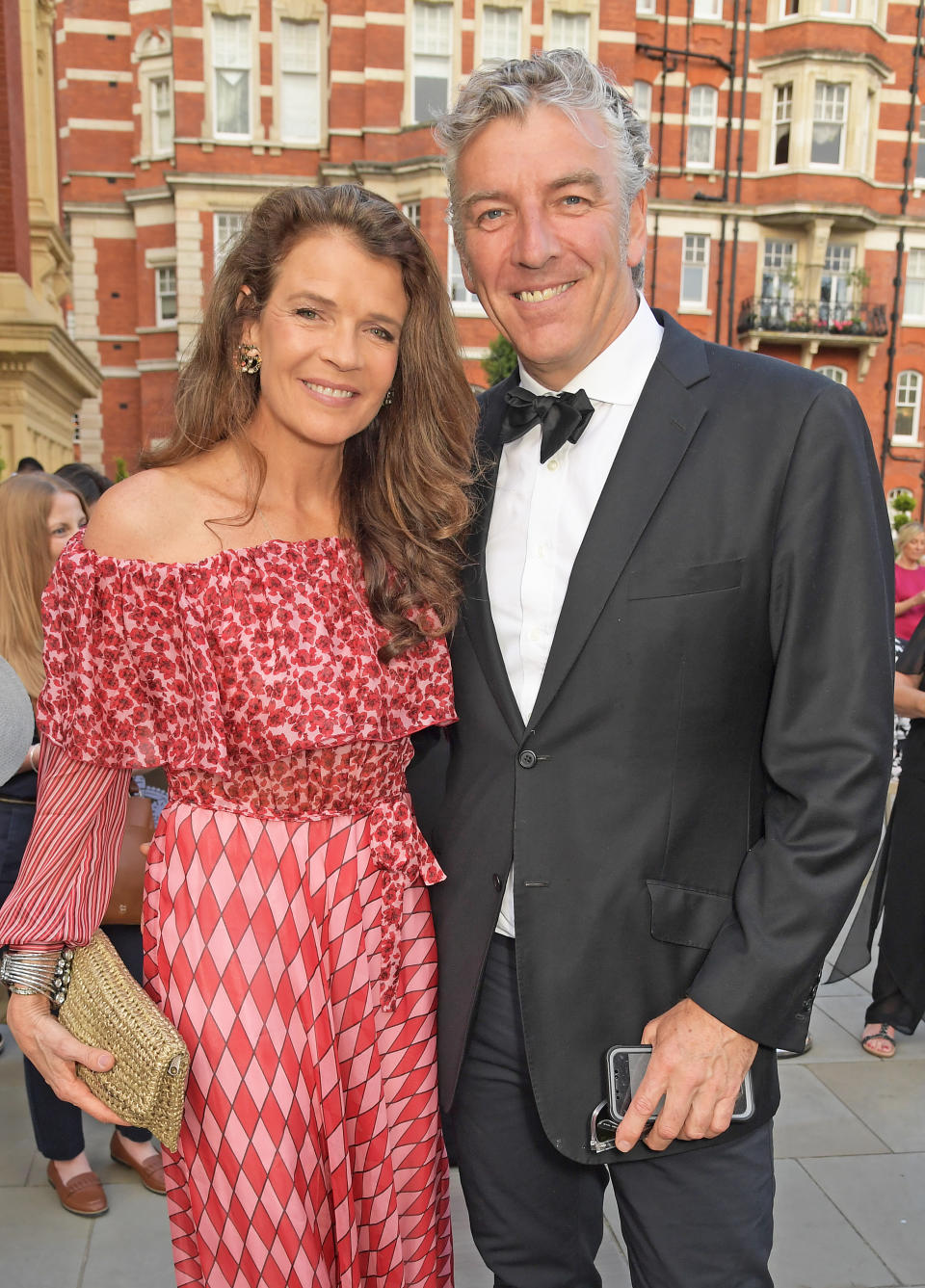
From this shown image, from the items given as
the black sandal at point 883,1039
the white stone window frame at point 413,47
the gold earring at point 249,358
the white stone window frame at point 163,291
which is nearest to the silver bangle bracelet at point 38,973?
the gold earring at point 249,358

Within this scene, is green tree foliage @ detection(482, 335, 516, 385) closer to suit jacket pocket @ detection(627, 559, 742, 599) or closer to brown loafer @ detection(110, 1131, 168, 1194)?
brown loafer @ detection(110, 1131, 168, 1194)

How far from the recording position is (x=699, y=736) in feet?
5.44

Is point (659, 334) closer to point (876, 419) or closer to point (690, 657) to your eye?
point (690, 657)

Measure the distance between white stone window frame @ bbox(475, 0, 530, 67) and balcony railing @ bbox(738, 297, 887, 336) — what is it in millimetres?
7593

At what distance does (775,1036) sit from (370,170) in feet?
78.4

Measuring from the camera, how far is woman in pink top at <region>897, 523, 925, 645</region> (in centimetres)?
775

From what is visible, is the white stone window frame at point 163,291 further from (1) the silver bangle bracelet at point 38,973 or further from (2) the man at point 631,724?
(1) the silver bangle bracelet at point 38,973

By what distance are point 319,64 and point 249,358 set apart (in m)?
25.6

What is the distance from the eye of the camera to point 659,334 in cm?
194

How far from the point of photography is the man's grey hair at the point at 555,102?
5.87ft

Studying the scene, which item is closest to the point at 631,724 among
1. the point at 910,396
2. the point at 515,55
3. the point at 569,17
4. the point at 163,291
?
the point at 515,55

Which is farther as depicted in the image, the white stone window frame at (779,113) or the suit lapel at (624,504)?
the white stone window frame at (779,113)

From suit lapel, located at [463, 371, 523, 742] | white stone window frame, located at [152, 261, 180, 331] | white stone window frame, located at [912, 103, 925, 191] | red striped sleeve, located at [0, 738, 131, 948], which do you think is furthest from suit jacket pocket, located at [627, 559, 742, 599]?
white stone window frame, located at [912, 103, 925, 191]

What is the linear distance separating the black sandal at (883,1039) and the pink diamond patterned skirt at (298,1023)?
115 inches
